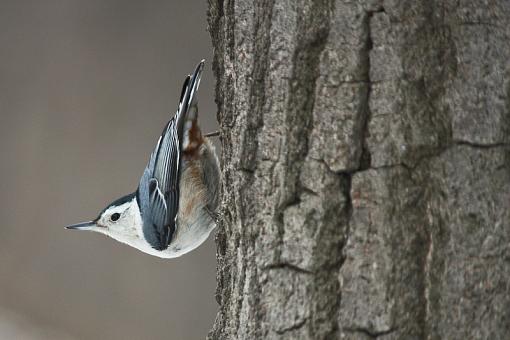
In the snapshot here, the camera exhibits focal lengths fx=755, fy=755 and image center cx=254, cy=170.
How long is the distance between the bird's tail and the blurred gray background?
1.51m

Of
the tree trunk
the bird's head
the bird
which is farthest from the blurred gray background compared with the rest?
the tree trunk

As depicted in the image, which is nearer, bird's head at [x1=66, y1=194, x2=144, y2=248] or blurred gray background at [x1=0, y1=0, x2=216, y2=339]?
bird's head at [x1=66, y1=194, x2=144, y2=248]

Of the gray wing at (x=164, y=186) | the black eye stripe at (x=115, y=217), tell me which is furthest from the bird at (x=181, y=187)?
the black eye stripe at (x=115, y=217)

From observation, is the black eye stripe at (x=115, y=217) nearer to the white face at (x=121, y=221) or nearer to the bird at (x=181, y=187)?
the white face at (x=121, y=221)

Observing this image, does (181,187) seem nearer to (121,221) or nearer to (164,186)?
(164,186)

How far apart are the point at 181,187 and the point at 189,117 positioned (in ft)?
0.86

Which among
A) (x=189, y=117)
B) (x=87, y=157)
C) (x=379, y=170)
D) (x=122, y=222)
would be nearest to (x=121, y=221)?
(x=122, y=222)

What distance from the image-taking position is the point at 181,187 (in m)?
2.77

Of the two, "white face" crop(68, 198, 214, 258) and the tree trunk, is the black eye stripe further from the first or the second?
the tree trunk

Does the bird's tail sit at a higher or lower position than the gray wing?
higher

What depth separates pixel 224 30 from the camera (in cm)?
149

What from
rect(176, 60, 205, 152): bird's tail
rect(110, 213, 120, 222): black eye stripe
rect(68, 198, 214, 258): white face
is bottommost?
rect(68, 198, 214, 258): white face

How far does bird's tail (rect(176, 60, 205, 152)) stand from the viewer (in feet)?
8.68

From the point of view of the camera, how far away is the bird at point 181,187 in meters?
2.71
